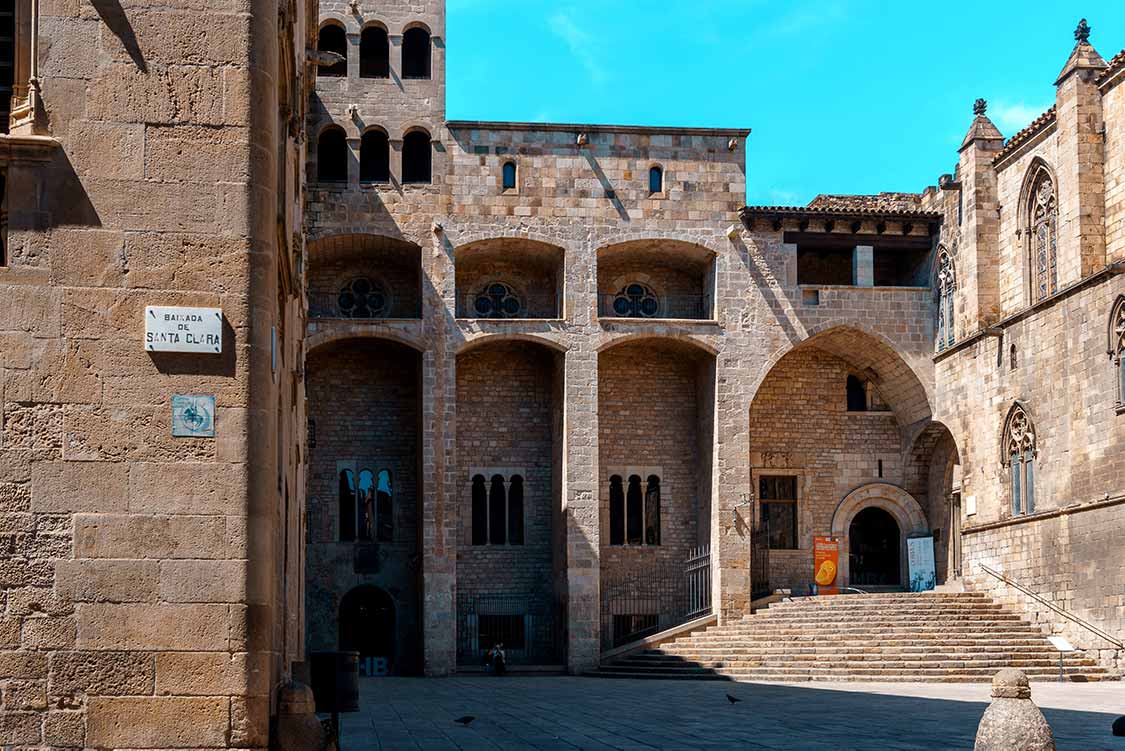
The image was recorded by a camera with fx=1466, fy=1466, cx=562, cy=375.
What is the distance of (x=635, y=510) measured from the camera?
117ft

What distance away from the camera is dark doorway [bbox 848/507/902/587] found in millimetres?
35875

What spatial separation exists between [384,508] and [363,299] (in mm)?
5005

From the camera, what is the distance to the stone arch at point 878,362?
34.3m

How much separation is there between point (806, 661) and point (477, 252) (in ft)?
40.2

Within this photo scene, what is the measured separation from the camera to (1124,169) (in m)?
26.6

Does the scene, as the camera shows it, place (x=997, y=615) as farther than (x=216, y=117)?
Yes

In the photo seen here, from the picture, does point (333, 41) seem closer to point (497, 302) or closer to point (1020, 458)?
point (497, 302)

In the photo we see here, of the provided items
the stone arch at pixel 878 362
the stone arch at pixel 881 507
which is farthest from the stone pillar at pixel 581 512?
the stone arch at pixel 881 507

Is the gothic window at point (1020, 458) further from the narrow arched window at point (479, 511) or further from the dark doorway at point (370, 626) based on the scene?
the dark doorway at point (370, 626)

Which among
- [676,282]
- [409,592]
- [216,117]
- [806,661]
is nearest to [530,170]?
[676,282]

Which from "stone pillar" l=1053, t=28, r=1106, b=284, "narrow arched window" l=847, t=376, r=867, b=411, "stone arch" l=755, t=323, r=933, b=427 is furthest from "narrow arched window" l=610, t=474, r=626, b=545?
"stone pillar" l=1053, t=28, r=1106, b=284

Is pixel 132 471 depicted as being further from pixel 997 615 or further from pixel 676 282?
pixel 676 282

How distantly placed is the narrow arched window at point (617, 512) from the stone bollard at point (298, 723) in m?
24.6

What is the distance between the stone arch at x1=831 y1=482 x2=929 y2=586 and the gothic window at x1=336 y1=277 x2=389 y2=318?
1207cm
